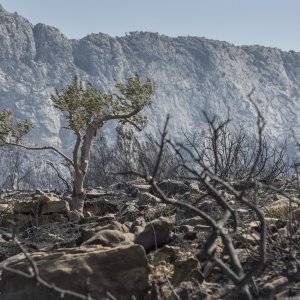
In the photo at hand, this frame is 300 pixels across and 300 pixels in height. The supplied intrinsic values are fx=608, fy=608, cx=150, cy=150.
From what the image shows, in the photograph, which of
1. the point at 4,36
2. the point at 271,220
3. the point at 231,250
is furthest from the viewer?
the point at 4,36

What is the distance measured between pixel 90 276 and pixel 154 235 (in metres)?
1.12

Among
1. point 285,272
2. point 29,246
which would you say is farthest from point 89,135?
point 285,272

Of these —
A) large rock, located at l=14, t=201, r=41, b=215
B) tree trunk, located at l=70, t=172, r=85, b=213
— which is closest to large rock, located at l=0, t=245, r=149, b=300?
large rock, located at l=14, t=201, r=41, b=215

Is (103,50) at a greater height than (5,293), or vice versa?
(103,50)

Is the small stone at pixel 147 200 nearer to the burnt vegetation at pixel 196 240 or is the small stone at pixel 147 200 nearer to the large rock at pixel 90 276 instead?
the burnt vegetation at pixel 196 240

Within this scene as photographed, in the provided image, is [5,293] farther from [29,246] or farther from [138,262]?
[29,246]

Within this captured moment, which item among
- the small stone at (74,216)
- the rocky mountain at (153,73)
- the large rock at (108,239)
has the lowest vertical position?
the small stone at (74,216)

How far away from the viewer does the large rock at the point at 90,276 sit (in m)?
4.17

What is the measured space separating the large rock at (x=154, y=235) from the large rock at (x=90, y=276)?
756mm

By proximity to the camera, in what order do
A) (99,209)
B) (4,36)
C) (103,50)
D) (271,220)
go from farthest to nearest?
(103,50), (4,36), (99,209), (271,220)

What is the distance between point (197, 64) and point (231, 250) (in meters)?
148

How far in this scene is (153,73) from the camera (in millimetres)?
143125

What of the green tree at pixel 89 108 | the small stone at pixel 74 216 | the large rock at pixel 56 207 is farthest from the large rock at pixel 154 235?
the green tree at pixel 89 108

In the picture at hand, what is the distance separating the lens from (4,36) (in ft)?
440
